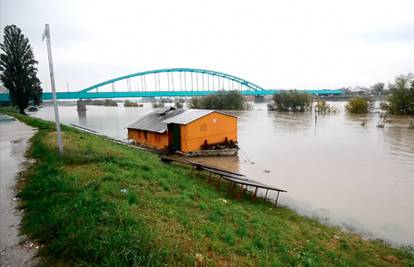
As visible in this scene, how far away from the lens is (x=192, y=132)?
794 inches

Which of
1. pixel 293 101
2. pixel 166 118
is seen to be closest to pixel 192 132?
pixel 166 118

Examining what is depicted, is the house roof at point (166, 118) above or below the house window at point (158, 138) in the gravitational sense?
above

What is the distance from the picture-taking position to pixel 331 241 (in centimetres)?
692

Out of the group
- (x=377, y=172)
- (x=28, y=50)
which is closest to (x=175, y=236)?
(x=377, y=172)

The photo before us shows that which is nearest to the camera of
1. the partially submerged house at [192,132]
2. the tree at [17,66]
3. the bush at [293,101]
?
the partially submerged house at [192,132]

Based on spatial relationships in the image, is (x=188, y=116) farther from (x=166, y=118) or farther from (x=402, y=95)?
(x=402, y=95)

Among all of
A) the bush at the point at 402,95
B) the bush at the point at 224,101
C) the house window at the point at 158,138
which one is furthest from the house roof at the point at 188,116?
the bush at the point at 224,101

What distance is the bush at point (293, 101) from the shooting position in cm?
6775

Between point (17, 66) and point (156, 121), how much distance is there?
104 ft

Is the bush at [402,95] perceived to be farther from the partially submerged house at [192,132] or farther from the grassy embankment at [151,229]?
Result: the grassy embankment at [151,229]

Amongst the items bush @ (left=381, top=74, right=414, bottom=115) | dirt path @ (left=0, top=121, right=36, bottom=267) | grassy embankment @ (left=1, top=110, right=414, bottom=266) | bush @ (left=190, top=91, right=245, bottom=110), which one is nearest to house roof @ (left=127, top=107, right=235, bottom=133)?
dirt path @ (left=0, top=121, right=36, bottom=267)

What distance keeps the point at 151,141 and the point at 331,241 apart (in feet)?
60.4

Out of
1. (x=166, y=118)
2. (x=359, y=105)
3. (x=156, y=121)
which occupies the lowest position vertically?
(x=359, y=105)

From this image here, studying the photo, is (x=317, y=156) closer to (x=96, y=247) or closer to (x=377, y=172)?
(x=377, y=172)
